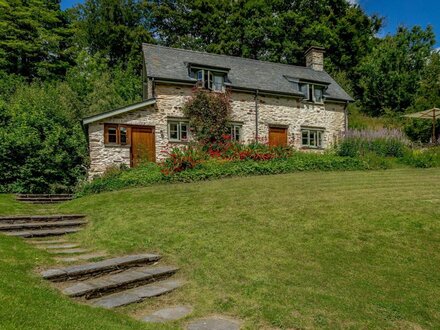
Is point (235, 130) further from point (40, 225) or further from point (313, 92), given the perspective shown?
point (40, 225)

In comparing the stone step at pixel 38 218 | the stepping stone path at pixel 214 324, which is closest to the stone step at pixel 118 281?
the stepping stone path at pixel 214 324

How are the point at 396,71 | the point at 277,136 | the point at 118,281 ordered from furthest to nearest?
the point at 396,71 < the point at 277,136 < the point at 118,281

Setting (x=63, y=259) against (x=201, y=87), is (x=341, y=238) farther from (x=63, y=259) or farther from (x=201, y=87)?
(x=201, y=87)

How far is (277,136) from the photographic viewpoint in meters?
21.1

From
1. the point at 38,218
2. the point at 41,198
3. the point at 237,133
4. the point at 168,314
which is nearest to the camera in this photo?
the point at 168,314

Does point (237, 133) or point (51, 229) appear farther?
point (237, 133)

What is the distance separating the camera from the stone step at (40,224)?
7199 mm

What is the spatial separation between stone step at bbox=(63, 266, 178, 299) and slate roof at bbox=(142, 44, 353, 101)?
14.2m

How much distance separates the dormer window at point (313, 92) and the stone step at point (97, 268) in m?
18.3

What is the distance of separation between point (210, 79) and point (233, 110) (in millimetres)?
2251

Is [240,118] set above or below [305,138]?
above

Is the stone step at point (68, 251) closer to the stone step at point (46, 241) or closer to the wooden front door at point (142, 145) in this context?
the stone step at point (46, 241)

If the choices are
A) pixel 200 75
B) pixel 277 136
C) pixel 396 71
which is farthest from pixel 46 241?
pixel 396 71

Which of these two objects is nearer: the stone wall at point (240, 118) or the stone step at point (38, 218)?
the stone step at point (38, 218)
